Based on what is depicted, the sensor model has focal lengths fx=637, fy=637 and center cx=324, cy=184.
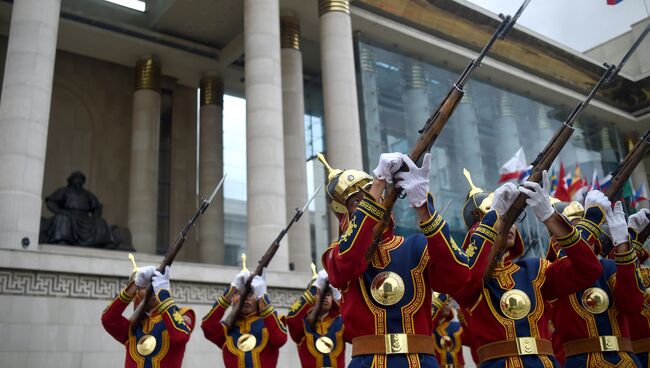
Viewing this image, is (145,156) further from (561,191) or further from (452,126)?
(561,191)

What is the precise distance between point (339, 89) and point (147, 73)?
742 centimetres

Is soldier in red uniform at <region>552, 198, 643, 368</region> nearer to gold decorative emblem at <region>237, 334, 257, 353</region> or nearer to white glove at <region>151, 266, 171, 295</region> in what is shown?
gold decorative emblem at <region>237, 334, 257, 353</region>

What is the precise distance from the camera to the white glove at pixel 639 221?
20.9ft

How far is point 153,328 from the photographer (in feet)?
23.4

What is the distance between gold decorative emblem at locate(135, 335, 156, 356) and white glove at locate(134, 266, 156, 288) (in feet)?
2.04

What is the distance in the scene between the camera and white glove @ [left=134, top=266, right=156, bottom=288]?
7332 mm

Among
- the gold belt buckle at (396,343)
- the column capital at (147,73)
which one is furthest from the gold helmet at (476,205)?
the column capital at (147,73)

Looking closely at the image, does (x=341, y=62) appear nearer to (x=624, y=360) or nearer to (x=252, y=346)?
(x=252, y=346)

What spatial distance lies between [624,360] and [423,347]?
2185 millimetres

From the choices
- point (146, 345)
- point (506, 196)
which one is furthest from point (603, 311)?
point (146, 345)

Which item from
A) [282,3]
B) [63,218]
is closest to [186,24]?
[282,3]

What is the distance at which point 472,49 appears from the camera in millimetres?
24375

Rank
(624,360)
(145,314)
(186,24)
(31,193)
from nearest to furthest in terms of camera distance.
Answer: (624,360) → (145,314) → (31,193) → (186,24)

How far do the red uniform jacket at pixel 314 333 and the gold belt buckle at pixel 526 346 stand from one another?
425 cm
